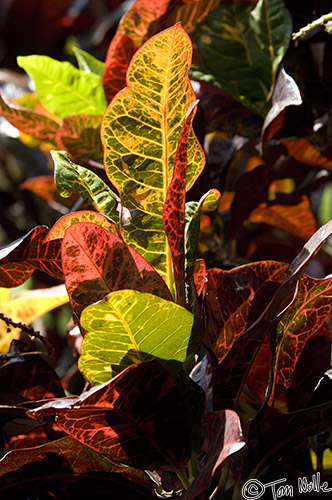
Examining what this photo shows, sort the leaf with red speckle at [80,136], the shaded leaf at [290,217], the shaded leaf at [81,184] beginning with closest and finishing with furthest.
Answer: the shaded leaf at [81,184], the leaf with red speckle at [80,136], the shaded leaf at [290,217]

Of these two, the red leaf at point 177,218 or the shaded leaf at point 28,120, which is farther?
the shaded leaf at point 28,120

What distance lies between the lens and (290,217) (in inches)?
34.9

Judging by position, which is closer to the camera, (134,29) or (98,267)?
(98,267)

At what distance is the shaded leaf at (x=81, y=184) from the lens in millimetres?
522

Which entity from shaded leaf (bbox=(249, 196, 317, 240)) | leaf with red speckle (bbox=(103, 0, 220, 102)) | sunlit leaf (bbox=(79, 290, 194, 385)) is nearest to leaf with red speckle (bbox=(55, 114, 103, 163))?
leaf with red speckle (bbox=(103, 0, 220, 102))

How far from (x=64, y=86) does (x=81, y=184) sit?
0.35 m

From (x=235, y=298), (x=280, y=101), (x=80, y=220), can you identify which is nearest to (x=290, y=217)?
(x=280, y=101)

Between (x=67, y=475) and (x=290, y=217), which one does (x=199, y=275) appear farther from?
(x=290, y=217)

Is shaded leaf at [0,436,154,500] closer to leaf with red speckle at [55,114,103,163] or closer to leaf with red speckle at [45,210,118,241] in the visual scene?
leaf with red speckle at [45,210,118,241]

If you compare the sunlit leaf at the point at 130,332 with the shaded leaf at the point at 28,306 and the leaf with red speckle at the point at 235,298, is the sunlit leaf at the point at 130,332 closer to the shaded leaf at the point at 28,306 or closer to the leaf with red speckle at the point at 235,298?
the leaf with red speckle at the point at 235,298

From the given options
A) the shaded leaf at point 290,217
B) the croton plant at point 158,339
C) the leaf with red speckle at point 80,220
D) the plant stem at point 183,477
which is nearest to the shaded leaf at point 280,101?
the croton plant at point 158,339

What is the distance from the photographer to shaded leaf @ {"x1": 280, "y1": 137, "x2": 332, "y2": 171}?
78 cm

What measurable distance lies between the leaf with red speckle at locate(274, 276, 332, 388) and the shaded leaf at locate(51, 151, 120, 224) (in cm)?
19

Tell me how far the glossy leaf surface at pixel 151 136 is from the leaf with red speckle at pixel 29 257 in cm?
8
